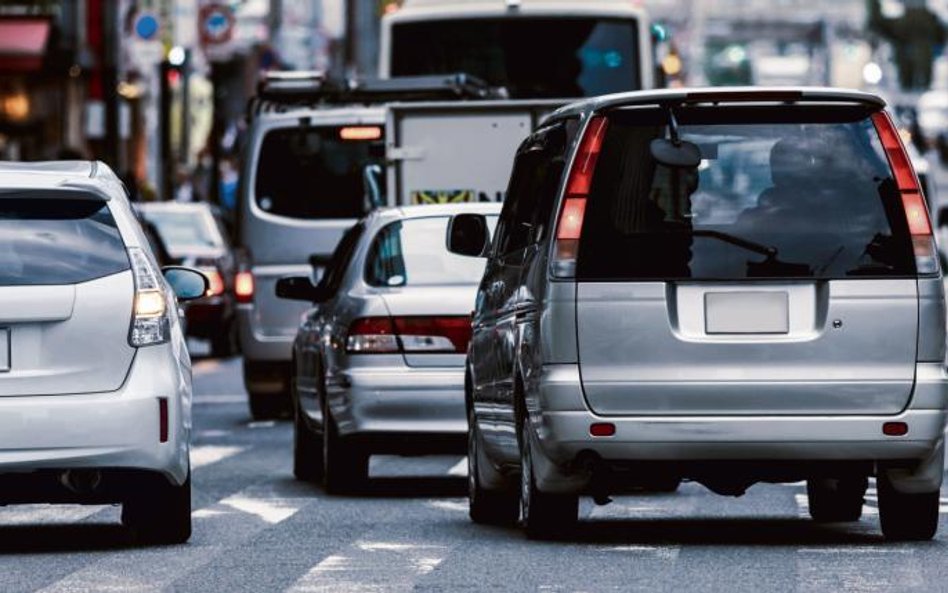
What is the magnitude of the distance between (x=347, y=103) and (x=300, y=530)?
11374 millimetres

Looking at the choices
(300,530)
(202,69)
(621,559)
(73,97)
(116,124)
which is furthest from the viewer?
(202,69)

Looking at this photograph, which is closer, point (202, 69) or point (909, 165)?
point (909, 165)

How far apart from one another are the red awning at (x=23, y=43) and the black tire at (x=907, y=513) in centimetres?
3543

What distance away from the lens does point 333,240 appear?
2431 centimetres

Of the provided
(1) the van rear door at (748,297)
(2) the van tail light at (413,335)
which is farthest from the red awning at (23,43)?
(1) the van rear door at (748,297)

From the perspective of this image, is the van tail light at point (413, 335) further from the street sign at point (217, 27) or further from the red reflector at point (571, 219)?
the street sign at point (217, 27)

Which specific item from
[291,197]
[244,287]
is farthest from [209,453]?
[291,197]

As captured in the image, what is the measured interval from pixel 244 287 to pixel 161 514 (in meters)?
11.5

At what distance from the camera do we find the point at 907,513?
12453 millimetres

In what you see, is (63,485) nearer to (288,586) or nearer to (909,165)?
(288,586)

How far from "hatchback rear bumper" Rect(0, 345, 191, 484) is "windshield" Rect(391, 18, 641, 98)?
13928 millimetres

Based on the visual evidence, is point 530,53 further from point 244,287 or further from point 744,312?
point 744,312

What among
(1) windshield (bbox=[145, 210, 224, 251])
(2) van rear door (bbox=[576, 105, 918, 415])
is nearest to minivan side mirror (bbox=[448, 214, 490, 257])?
(2) van rear door (bbox=[576, 105, 918, 415])

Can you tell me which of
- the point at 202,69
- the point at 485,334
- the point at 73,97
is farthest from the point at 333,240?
the point at 202,69
